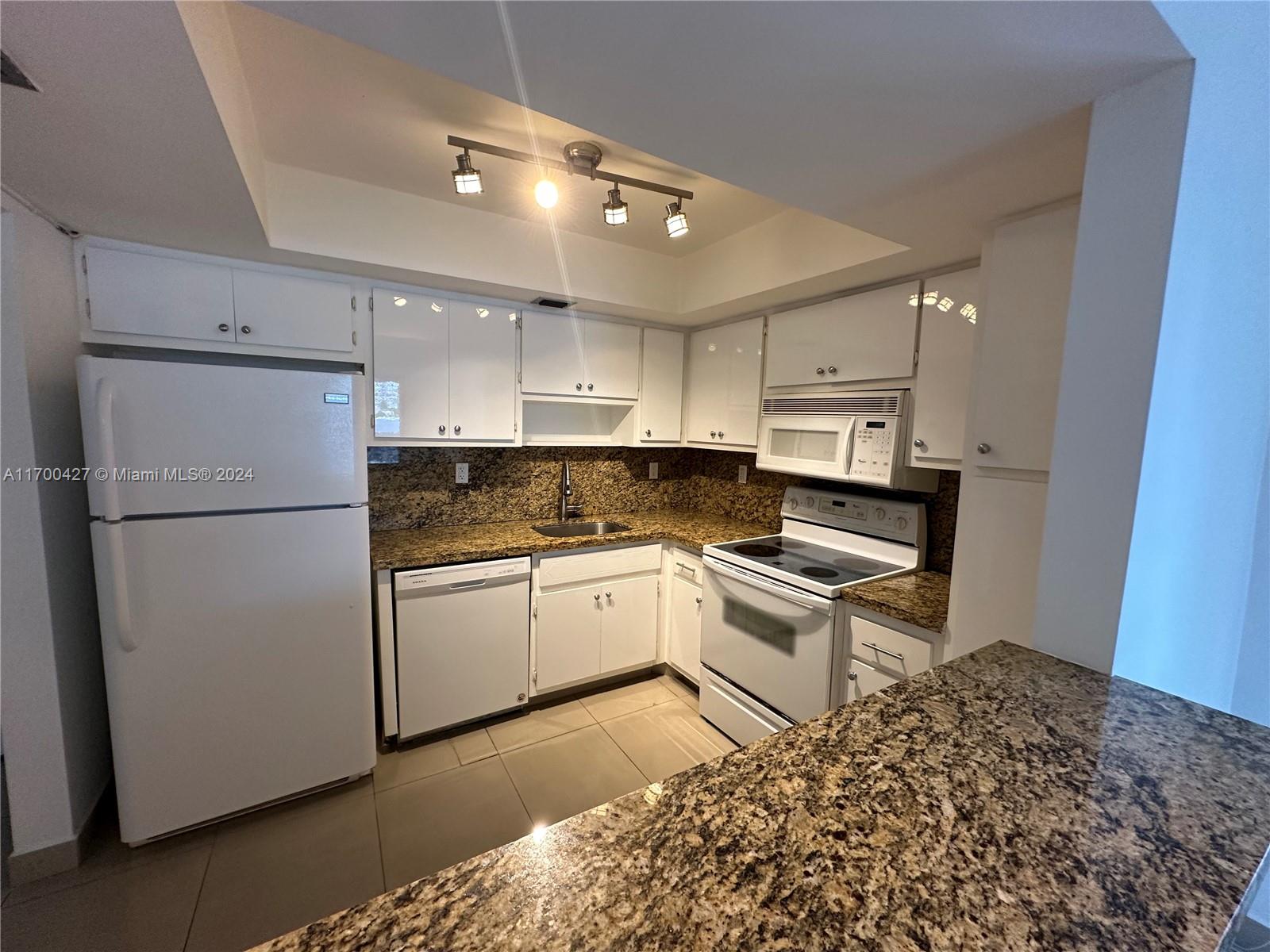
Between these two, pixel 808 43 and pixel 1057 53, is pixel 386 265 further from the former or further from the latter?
pixel 1057 53

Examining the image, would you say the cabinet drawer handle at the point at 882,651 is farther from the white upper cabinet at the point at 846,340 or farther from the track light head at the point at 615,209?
the track light head at the point at 615,209

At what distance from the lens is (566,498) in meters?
3.05

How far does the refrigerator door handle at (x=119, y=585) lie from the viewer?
5.16ft

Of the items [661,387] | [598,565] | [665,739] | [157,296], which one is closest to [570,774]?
[665,739]

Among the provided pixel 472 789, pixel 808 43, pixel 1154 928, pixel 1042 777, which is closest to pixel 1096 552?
pixel 1042 777

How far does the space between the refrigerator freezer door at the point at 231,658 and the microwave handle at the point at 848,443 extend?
79.4 inches

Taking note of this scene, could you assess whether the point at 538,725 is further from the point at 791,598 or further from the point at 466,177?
the point at 466,177

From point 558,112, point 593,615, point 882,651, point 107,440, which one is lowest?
point 593,615

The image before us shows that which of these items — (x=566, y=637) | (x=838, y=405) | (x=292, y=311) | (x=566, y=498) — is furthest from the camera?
(x=566, y=498)

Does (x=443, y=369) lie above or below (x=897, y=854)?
above

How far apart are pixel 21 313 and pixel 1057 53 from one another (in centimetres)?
265

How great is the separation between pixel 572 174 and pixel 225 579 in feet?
6.33

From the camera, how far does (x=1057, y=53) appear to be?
0.83 meters

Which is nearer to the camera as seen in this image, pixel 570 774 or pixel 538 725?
pixel 570 774
